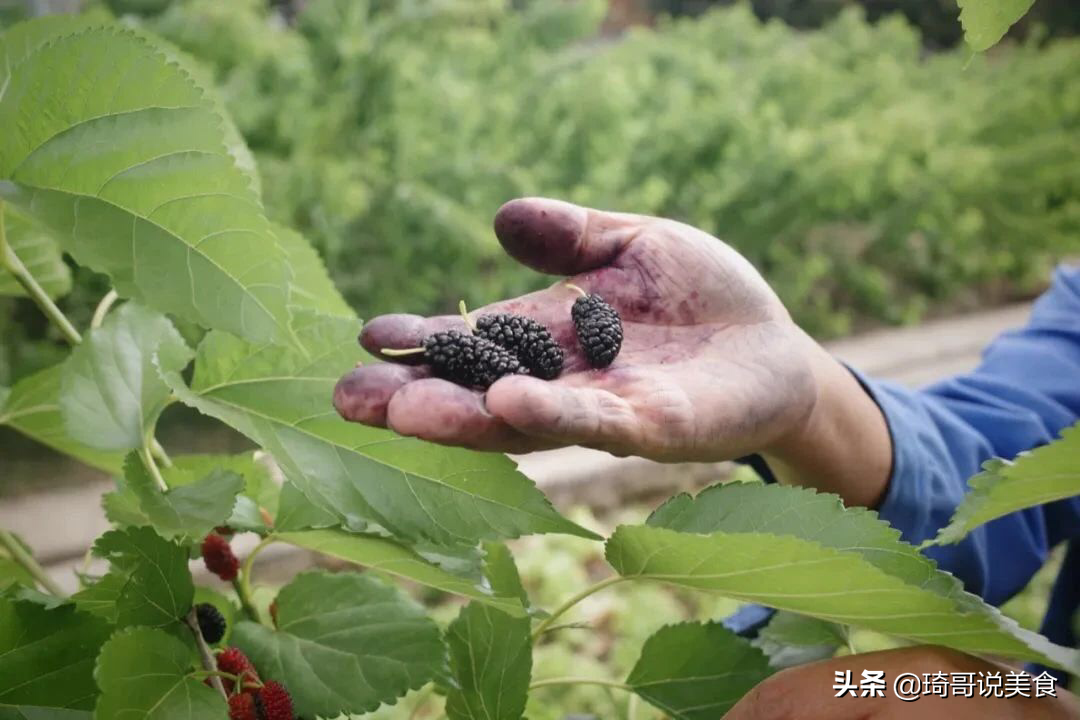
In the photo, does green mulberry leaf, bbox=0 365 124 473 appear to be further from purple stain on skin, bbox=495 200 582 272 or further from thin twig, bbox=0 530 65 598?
purple stain on skin, bbox=495 200 582 272

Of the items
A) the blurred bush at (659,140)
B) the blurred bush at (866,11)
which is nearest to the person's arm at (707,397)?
the blurred bush at (659,140)

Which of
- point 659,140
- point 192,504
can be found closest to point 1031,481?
point 192,504

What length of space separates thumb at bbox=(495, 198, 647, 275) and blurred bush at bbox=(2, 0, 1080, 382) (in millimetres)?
1213

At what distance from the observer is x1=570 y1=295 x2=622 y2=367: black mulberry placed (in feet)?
1.56

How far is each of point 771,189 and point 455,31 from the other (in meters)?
0.81

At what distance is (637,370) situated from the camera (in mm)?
440

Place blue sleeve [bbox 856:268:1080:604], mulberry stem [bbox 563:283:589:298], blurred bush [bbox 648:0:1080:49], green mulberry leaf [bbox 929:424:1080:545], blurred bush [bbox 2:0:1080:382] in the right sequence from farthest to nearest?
blurred bush [bbox 648:0:1080:49] < blurred bush [bbox 2:0:1080:382] < blue sleeve [bbox 856:268:1080:604] < mulberry stem [bbox 563:283:589:298] < green mulberry leaf [bbox 929:424:1080:545]

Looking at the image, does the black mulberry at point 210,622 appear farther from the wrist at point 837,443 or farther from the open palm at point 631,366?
the wrist at point 837,443

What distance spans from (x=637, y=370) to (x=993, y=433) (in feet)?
1.51

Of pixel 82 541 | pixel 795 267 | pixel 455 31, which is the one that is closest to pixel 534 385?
pixel 82 541

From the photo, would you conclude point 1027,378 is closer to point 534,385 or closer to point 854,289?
point 534,385

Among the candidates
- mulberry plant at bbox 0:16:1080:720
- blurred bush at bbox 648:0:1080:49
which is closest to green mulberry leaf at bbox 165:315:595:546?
mulberry plant at bbox 0:16:1080:720

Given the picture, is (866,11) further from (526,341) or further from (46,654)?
(46,654)

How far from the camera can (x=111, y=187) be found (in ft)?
1.10
